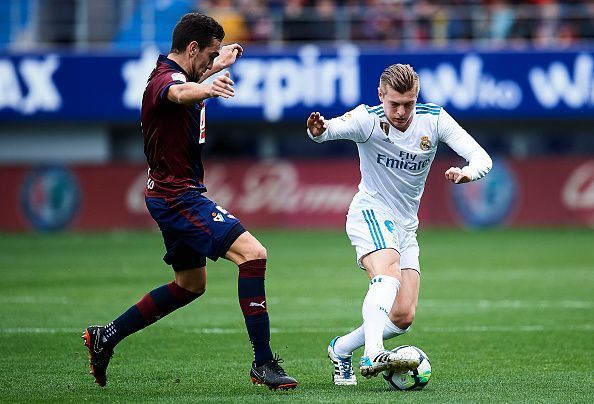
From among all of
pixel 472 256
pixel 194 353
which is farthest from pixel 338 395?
pixel 472 256

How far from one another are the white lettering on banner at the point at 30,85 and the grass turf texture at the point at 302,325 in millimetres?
6122

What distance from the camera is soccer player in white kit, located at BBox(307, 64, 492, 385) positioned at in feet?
24.2

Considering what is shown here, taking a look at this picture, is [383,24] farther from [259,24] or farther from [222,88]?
[222,88]

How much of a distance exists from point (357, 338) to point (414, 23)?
2066 cm

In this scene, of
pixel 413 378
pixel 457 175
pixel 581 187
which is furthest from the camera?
pixel 581 187

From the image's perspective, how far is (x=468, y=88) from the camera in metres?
26.8

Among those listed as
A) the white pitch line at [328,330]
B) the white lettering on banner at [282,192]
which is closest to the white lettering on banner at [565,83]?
the white lettering on banner at [282,192]

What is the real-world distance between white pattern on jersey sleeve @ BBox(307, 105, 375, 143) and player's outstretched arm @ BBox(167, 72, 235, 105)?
849 millimetres

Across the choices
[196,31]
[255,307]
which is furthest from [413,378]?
[196,31]

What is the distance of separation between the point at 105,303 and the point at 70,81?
14.7 meters

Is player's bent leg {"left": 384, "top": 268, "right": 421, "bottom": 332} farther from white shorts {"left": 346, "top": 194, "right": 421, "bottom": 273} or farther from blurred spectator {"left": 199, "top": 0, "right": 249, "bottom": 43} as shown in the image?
blurred spectator {"left": 199, "top": 0, "right": 249, "bottom": 43}

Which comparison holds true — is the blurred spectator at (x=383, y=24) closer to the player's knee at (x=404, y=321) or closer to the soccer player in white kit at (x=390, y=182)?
the soccer player in white kit at (x=390, y=182)

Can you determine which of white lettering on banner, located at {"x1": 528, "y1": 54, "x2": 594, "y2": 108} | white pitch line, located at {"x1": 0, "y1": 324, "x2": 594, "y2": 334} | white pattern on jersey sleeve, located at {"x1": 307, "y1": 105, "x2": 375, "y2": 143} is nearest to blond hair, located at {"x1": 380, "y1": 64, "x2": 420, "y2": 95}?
white pattern on jersey sleeve, located at {"x1": 307, "y1": 105, "x2": 375, "y2": 143}

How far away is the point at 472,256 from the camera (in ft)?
64.3
